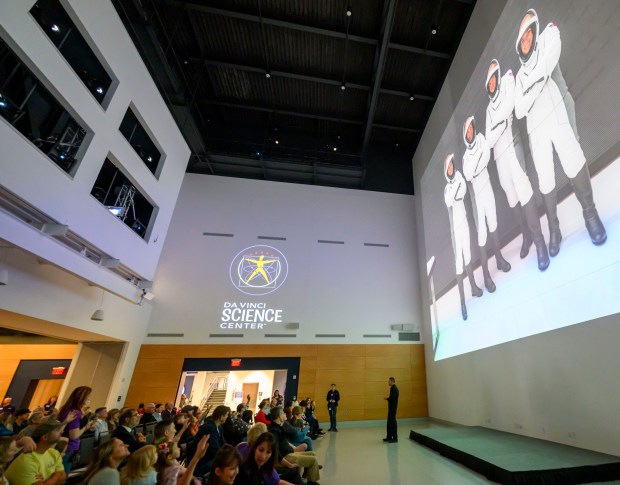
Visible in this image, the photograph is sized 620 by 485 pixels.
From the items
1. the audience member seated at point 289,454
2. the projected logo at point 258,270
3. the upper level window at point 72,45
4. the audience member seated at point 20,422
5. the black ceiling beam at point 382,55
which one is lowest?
the audience member seated at point 20,422

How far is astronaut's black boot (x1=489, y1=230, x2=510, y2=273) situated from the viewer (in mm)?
5113

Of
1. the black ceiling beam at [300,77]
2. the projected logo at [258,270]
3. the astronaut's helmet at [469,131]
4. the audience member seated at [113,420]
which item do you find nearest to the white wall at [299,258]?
the projected logo at [258,270]

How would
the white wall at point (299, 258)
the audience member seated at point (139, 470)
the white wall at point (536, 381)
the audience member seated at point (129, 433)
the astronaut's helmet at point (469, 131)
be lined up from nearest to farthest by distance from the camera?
the audience member seated at point (139, 470), the audience member seated at point (129, 433), the white wall at point (536, 381), the astronaut's helmet at point (469, 131), the white wall at point (299, 258)

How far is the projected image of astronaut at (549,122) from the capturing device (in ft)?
12.2

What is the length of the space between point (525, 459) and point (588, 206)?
3.14 metres

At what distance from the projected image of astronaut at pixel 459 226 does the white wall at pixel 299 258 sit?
137 inches

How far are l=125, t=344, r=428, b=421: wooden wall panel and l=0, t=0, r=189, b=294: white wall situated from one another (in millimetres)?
2919

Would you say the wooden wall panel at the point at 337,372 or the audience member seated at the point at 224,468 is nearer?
the audience member seated at the point at 224,468

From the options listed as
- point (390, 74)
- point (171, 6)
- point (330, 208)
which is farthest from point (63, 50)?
point (390, 74)

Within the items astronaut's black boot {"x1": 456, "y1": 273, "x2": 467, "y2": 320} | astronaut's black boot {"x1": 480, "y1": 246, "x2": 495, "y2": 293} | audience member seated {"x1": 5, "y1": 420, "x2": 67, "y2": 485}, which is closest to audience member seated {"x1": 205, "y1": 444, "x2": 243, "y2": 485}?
audience member seated {"x1": 5, "y1": 420, "x2": 67, "y2": 485}

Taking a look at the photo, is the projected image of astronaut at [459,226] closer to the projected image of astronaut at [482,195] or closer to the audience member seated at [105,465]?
the projected image of astronaut at [482,195]

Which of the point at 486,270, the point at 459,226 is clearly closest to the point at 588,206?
the point at 486,270

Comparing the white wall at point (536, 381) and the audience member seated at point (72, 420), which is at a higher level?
the white wall at point (536, 381)

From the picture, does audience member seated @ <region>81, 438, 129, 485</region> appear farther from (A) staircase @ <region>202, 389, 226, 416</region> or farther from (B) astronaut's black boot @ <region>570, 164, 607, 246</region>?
(A) staircase @ <region>202, 389, 226, 416</region>
